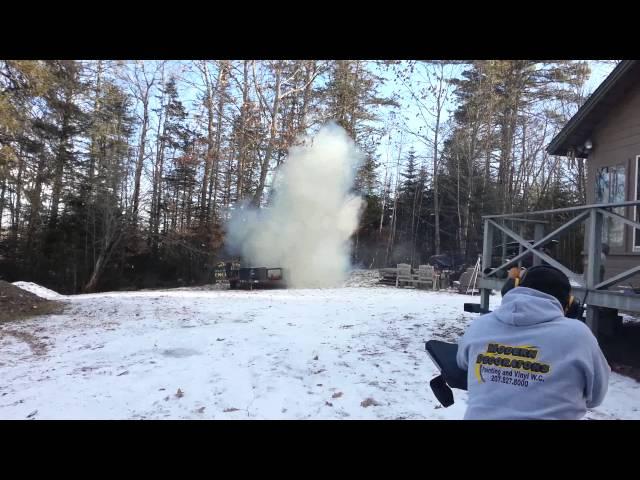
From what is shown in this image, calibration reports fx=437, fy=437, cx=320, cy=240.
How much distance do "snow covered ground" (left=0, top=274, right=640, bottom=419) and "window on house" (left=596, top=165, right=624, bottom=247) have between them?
129 inches

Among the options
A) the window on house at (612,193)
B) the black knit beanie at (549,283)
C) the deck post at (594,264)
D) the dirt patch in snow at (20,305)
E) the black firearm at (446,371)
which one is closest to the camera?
the black knit beanie at (549,283)

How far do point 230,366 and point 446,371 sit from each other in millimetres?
3991

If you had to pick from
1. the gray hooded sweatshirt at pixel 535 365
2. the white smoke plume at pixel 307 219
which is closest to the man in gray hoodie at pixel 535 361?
the gray hooded sweatshirt at pixel 535 365

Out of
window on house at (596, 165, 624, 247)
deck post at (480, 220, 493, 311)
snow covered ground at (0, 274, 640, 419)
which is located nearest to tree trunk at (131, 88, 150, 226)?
snow covered ground at (0, 274, 640, 419)

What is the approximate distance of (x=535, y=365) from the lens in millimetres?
1908

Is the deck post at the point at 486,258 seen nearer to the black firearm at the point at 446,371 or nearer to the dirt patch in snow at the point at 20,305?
the black firearm at the point at 446,371

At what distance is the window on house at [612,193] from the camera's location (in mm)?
8383

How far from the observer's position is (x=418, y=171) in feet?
108

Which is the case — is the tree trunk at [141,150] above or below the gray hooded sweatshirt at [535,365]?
above

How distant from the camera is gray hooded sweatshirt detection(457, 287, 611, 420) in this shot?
73.5 inches

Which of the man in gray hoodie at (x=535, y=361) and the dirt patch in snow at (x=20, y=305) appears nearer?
the man in gray hoodie at (x=535, y=361)

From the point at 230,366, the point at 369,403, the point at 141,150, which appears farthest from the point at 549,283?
the point at 141,150

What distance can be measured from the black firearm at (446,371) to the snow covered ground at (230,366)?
6.52 feet

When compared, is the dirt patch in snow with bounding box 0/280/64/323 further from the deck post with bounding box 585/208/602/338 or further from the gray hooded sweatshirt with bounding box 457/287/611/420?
the deck post with bounding box 585/208/602/338
